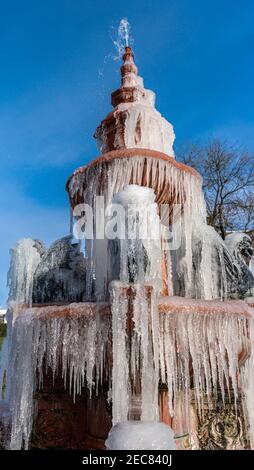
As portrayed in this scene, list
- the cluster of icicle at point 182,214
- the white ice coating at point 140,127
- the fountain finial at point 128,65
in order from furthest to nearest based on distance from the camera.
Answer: the fountain finial at point 128,65, the white ice coating at point 140,127, the cluster of icicle at point 182,214

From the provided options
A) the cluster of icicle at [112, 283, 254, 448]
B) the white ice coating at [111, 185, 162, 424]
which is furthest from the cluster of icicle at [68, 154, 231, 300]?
the white ice coating at [111, 185, 162, 424]

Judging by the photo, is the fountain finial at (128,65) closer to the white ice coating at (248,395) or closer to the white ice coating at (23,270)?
the white ice coating at (23,270)

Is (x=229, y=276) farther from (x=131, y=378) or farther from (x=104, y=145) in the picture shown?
(x=104, y=145)

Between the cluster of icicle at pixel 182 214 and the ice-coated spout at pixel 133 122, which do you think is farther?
the ice-coated spout at pixel 133 122

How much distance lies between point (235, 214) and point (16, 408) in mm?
14504

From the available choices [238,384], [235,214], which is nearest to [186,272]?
[238,384]

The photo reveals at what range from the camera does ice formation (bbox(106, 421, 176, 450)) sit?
2.83 m

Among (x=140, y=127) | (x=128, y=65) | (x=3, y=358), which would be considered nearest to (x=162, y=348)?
(x=3, y=358)

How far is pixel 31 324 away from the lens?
3.88 m

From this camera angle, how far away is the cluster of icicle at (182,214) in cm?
527

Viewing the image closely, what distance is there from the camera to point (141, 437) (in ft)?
9.41

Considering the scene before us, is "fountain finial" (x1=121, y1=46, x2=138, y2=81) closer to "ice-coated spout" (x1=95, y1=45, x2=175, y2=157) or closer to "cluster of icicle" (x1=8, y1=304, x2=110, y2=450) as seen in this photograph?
"ice-coated spout" (x1=95, y1=45, x2=175, y2=157)

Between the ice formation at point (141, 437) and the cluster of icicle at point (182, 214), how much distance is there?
87.7 inches

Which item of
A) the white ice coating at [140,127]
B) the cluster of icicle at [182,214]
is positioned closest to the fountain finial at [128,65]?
the white ice coating at [140,127]
